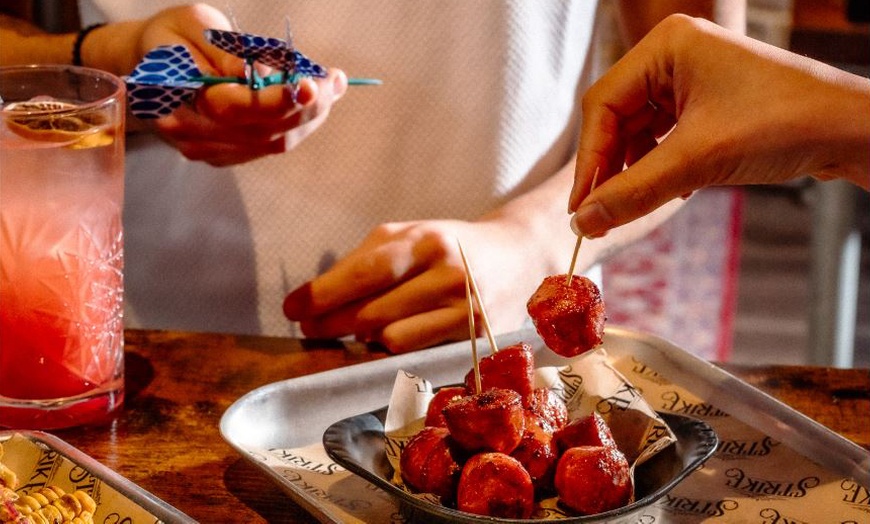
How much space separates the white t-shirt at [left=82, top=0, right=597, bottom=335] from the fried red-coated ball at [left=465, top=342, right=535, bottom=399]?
0.80 metres

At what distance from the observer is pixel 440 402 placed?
113 cm

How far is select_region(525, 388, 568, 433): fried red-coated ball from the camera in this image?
3.64 feet

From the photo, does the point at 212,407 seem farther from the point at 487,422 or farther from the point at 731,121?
the point at 731,121

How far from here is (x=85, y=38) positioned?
172 centimetres

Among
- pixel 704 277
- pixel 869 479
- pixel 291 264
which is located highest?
pixel 869 479

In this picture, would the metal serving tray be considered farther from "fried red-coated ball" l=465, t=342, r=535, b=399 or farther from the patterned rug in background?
the patterned rug in background

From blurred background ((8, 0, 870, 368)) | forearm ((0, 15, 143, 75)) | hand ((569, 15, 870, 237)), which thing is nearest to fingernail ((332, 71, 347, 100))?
forearm ((0, 15, 143, 75))

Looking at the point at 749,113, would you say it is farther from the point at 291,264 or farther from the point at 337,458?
the point at 291,264

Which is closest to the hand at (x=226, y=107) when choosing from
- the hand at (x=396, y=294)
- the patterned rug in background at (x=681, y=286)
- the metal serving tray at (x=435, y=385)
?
the hand at (x=396, y=294)

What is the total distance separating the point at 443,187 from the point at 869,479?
3.36 ft

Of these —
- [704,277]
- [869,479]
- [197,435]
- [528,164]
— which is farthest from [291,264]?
[704,277]

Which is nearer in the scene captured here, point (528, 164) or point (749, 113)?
point (749, 113)

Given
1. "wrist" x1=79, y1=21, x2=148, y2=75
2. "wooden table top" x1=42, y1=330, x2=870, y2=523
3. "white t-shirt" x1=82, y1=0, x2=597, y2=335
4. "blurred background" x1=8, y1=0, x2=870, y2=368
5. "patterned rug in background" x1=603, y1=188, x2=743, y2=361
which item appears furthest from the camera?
"patterned rug in background" x1=603, y1=188, x2=743, y2=361

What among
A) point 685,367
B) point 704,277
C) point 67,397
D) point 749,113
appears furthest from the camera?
point 704,277
